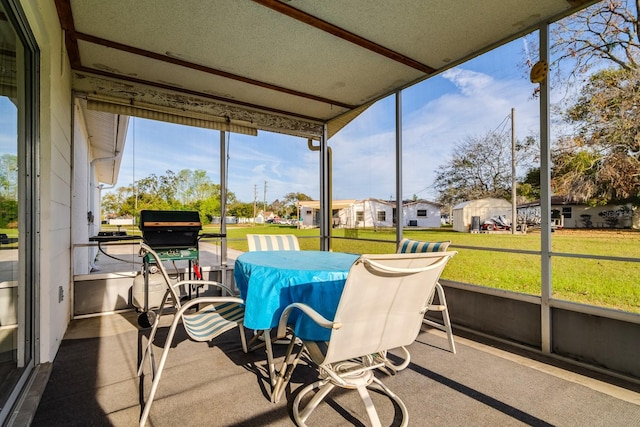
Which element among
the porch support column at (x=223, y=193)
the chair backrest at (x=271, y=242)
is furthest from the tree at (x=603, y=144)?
the porch support column at (x=223, y=193)

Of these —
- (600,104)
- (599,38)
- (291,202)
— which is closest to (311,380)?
(600,104)

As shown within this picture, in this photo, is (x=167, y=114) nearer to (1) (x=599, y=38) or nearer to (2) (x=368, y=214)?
(2) (x=368, y=214)

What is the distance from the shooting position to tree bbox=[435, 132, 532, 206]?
134 inches

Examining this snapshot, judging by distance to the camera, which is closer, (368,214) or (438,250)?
(438,250)

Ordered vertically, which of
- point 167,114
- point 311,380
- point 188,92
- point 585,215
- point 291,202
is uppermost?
point 188,92

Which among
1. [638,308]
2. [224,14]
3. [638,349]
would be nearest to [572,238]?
[638,308]

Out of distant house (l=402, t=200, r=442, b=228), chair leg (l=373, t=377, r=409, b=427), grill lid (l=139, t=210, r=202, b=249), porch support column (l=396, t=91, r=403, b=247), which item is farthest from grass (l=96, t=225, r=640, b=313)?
chair leg (l=373, t=377, r=409, b=427)

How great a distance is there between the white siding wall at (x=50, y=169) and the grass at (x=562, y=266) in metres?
1.47

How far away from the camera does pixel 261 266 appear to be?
224 cm

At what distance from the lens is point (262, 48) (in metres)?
3.32

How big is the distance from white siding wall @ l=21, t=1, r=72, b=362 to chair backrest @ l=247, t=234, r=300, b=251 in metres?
1.73

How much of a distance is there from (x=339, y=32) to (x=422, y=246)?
2187 millimetres

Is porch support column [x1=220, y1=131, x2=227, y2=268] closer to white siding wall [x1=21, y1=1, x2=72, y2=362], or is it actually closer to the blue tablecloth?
white siding wall [x1=21, y1=1, x2=72, y2=362]

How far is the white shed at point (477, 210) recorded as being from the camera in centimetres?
345
